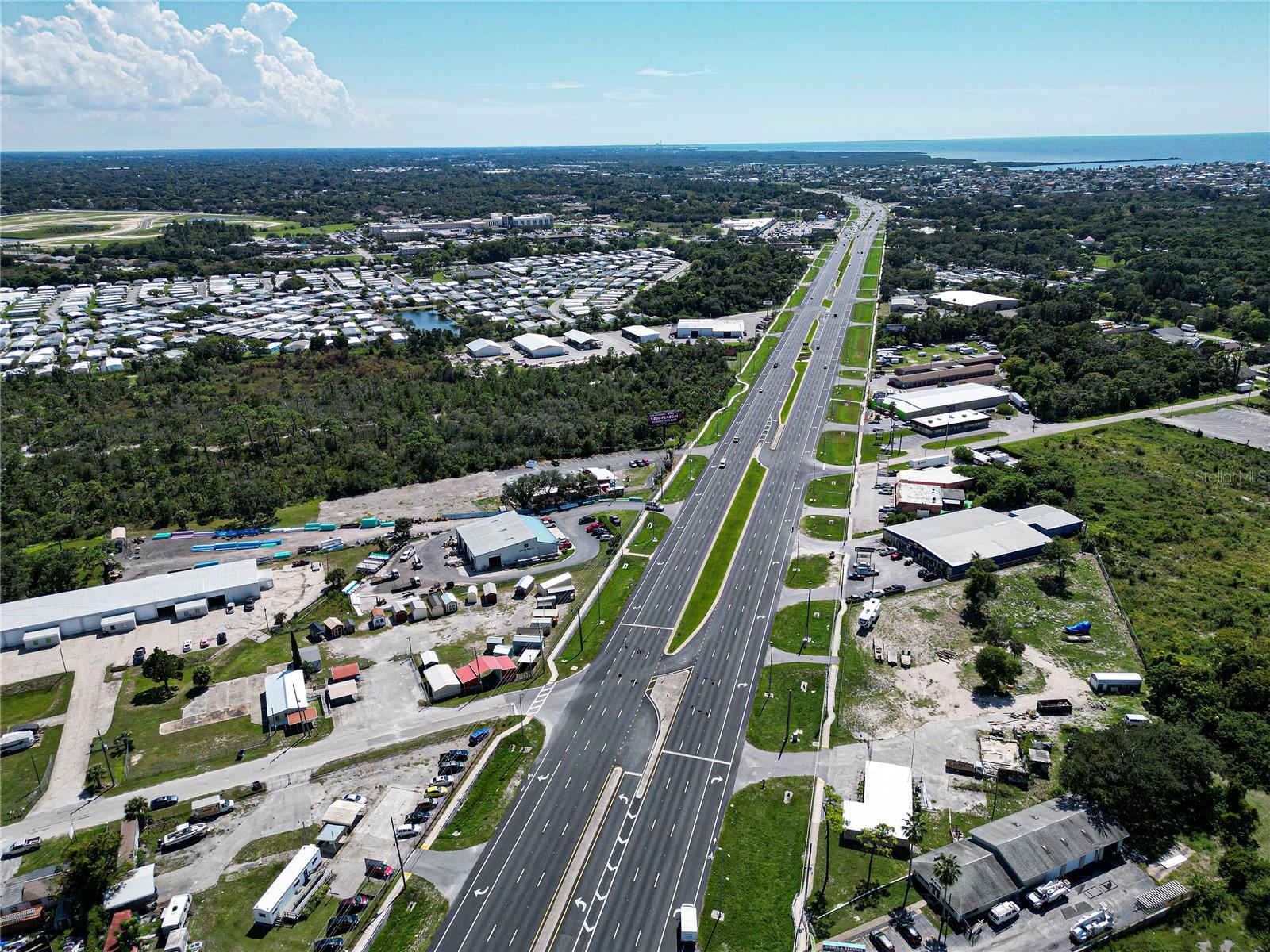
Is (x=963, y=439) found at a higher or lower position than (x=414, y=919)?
higher

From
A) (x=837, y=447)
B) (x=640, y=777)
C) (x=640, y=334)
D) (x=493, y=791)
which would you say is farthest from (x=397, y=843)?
(x=640, y=334)

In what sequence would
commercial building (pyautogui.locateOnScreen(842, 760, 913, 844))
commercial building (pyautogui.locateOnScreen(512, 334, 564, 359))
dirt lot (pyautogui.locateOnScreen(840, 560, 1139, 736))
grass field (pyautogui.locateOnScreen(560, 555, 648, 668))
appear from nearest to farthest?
commercial building (pyautogui.locateOnScreen(842, 760, 913, 844))
dirt lot (pyautogui.locateOnScreen(840, 560, 1139, 736))
grass field (pyautogui.locateOnScreen(560, 555, 648, 668))
commercial building (pyautogui.locateOnScreen(512, 334, 564, 359))

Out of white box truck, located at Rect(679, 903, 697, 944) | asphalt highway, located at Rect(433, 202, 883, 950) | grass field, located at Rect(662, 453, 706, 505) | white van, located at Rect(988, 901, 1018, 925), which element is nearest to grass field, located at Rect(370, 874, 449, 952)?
asphalt highway, located at Rect(433, 202, 883, 950)

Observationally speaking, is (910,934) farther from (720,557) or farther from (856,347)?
(856,347)

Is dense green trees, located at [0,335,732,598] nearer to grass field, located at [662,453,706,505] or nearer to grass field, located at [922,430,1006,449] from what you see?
grass field, located at [662,453,706,505]

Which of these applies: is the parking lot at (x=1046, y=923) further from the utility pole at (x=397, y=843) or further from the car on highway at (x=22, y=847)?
the car on highway at (x=22, y=847)

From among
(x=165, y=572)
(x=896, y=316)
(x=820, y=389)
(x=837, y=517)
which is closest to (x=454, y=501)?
(x=165, y=572)
